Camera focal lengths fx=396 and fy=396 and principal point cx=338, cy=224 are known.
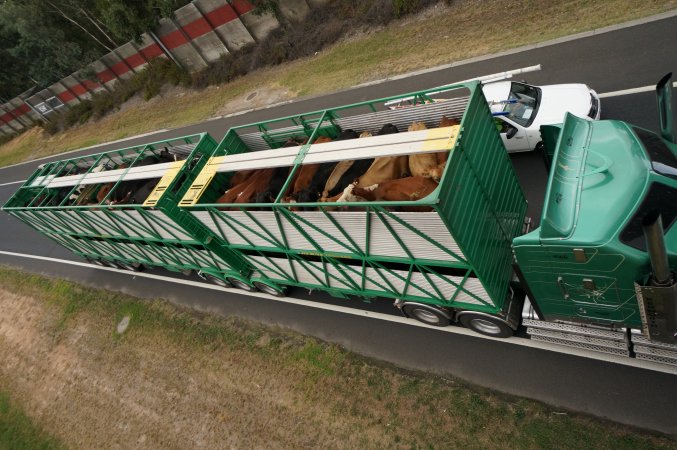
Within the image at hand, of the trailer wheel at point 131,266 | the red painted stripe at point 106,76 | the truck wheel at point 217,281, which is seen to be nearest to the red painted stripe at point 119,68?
the red painted stripe at point 106,76

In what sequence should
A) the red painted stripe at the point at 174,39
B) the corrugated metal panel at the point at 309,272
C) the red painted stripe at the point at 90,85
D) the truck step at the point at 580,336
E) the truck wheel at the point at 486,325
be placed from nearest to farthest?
the truck step at the point at 580,336 → the truck wheel at the point at 486,325 → the corrugated metal panel at the point at 309,272 → the red painted stripe at the point at 174,39 → the red painted stripe at the point at 90,85

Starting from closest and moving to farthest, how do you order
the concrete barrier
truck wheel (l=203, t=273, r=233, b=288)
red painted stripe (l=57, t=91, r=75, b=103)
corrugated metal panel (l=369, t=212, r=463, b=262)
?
1. corrugated metal panel (l=369, t=212, r=463, b=262)
2. truck wheel (l=203, t=273, r=233, b=288)
3. the concrete barrier
4. red painted stripe (l=57, t=91, r=75, b=103)

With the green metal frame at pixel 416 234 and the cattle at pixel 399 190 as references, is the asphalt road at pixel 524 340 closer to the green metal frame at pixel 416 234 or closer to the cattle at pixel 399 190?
the green metal frame at pixel 416 234

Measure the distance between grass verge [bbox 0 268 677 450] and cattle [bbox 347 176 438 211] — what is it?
3944 mm

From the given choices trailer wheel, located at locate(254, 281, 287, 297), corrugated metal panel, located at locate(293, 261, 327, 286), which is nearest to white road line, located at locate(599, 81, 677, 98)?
corrugated metal panel, located at locate(293, 261, 327, 286)

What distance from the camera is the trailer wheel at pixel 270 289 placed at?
10.8m

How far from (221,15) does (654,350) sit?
25083mm

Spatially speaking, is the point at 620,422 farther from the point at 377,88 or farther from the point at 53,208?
the point at 53,208

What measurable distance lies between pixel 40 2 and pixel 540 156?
3580 cm

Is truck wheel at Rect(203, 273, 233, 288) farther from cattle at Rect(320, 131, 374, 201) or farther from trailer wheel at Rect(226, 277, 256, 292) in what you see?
cattle at Rect(320, 131, 374, 201)

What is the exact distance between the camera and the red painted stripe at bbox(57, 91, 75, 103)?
35225 millimetres

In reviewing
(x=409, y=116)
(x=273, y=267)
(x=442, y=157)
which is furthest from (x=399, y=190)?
(x=273, y=267)

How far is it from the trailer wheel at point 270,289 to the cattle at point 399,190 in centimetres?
473

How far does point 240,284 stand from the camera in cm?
1166
